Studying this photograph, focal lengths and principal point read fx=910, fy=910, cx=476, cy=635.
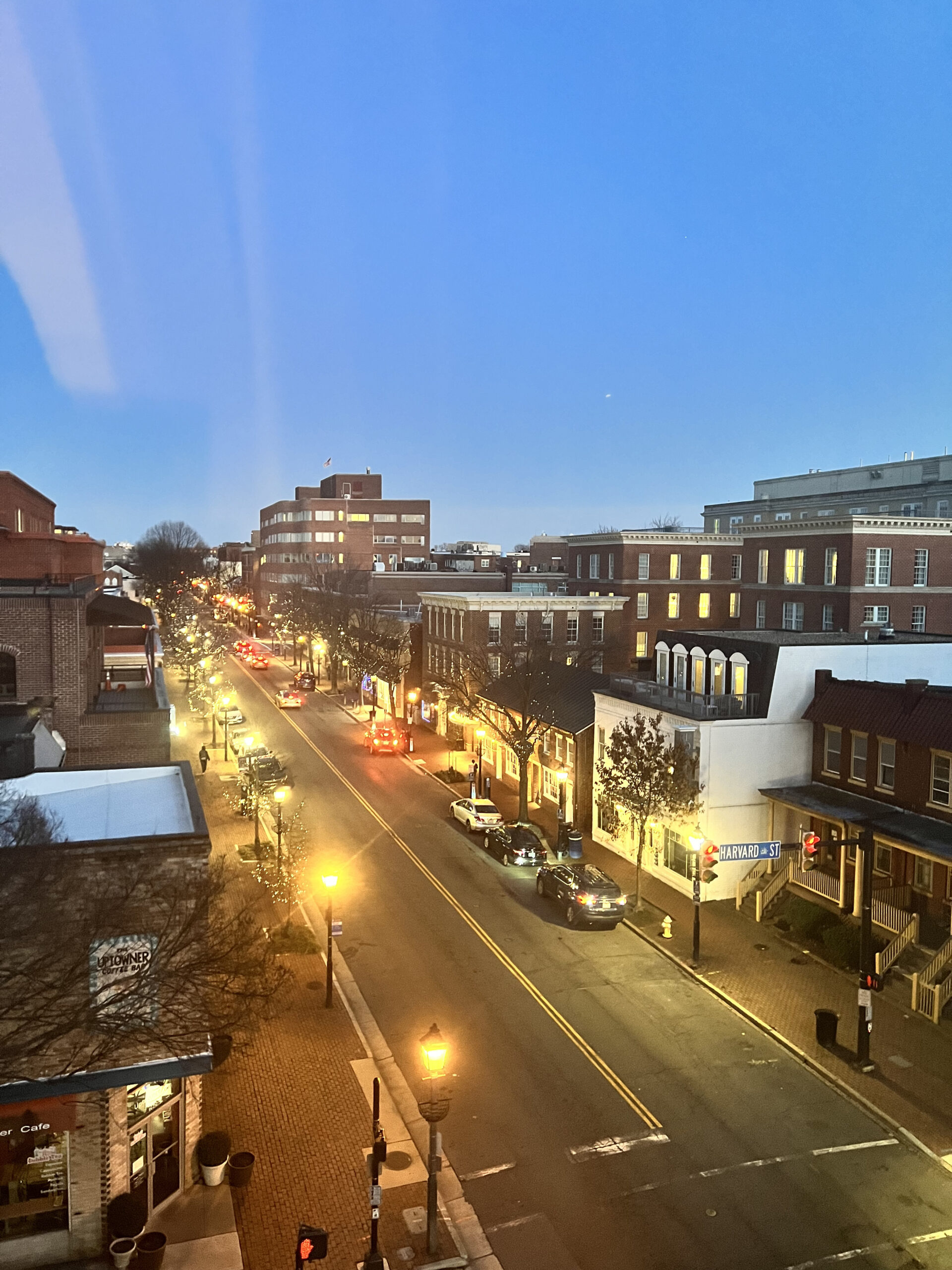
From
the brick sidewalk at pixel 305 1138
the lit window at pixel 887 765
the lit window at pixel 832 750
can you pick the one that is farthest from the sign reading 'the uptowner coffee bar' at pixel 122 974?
the lit window at pixel 832 750

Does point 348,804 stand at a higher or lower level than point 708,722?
lower

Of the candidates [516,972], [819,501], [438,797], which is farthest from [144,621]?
[819,501]

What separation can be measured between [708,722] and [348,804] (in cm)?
1774

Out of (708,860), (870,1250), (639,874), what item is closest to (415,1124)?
(870,1250)

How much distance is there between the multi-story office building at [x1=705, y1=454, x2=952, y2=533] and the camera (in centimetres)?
8906

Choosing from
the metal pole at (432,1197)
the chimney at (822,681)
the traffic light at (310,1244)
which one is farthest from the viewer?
the chimney at (822,681)

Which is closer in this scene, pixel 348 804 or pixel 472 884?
pixel 472 884

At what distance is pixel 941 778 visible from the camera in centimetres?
2409

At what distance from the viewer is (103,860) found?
13.0 metres

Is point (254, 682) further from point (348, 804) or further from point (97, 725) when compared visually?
point (97, 725)

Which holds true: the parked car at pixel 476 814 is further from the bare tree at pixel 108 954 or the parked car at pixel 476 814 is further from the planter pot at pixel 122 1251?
the planter pot at pixel 122 1251

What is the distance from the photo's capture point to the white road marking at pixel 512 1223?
13977 millimetres

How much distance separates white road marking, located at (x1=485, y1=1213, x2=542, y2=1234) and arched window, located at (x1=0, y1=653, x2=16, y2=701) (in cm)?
1973

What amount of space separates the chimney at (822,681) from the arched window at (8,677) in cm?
2421
